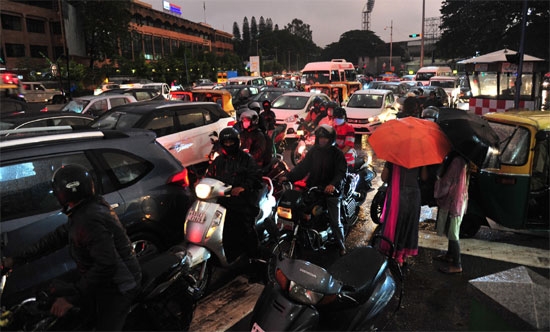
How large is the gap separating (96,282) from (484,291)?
2.27 m

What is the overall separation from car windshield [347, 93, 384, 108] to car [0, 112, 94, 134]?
32.6 ft

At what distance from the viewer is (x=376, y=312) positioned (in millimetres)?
3119

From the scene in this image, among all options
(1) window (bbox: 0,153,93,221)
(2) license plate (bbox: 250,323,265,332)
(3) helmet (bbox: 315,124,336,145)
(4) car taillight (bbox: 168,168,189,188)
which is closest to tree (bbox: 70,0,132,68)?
(4) car taillight (bbox: 168,168,189,188)

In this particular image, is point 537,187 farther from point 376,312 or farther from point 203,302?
point 203,302

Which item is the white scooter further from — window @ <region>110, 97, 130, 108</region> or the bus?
the bus

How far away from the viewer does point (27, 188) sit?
3.50 m

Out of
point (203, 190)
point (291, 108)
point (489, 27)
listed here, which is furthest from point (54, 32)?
point (203, 190)

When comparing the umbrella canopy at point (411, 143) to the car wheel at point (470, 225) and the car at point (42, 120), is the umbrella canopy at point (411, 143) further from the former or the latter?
the car at point (42, 120)

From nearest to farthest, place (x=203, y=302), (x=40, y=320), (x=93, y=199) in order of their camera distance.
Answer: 1. (x=40, y=320)
2. (x=93, y=199)
3. (x=203, y=302)

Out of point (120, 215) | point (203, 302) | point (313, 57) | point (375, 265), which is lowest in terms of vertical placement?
point (203, 302)

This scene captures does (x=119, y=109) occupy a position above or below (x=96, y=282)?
above

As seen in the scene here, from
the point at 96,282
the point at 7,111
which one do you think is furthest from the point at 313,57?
the point at 96,282

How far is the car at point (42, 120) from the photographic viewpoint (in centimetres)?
752

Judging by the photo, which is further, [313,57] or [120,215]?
[313,57]
